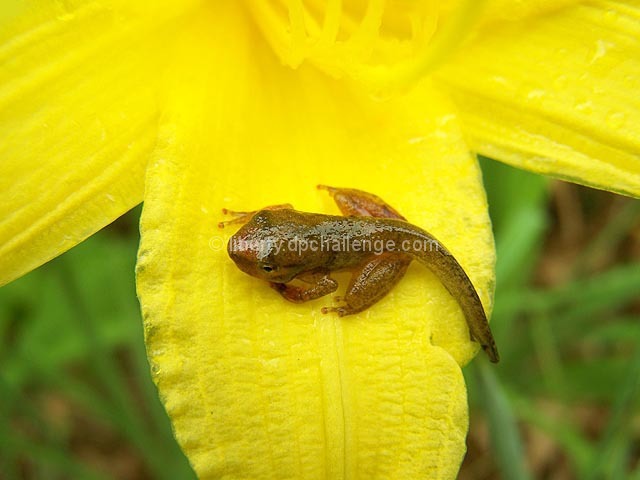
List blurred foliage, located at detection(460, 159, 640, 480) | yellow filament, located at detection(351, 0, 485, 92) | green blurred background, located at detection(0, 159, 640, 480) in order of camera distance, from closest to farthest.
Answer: yellow filament, located at detection(351, 0, 485, 92), blurred foliage, located at detection(460, 159, 640, 480), green blurred background, located at detection(0, 159, 640, 480)

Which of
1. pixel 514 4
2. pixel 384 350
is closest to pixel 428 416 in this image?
pixel 384 350

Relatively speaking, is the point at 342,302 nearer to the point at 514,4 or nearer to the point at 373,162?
the point at 373,162

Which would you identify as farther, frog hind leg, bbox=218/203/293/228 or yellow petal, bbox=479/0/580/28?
yellow petal, bbox=479/0/580/28

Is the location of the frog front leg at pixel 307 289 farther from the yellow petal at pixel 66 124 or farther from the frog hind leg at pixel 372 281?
the yellow petal at pixel 66 124

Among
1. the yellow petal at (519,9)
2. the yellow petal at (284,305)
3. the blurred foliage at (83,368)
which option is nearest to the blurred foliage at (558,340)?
the yellow petal at (284,305)

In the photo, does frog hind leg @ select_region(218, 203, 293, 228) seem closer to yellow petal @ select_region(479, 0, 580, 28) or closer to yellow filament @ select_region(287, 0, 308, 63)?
yellow filament @ select_region(287, 0, 308, 63)

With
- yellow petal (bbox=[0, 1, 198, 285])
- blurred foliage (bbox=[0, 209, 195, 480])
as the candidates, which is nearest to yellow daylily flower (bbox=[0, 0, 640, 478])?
yellow petal (bbox=[0, 1, 198, 285])
